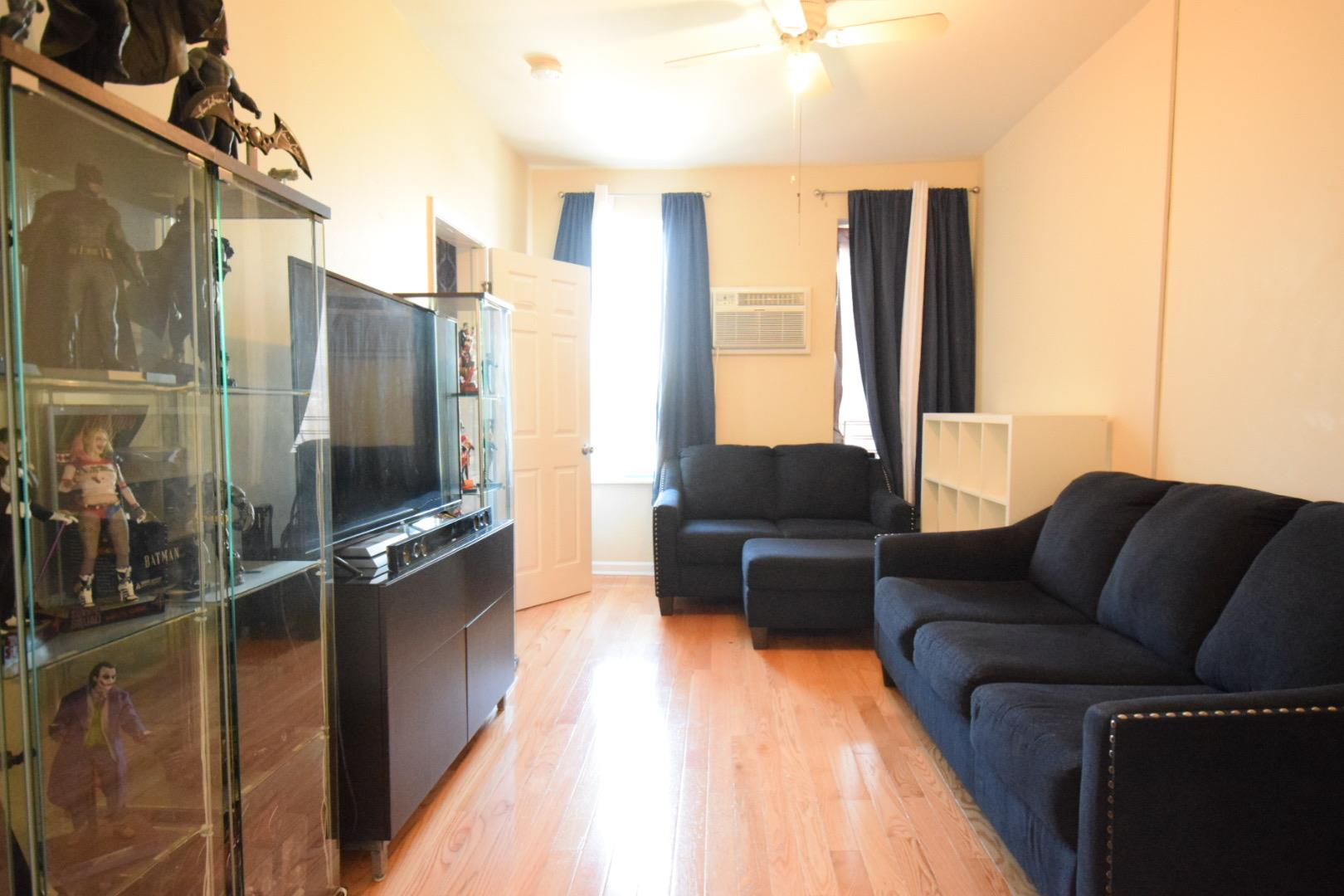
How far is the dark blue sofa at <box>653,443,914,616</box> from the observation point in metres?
3.90

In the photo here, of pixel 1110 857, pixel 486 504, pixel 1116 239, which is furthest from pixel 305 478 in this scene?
pixel 1116 239

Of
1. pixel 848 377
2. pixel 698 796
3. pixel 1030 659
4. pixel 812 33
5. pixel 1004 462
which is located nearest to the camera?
pixel 1030 659

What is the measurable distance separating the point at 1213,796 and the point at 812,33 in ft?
8.58

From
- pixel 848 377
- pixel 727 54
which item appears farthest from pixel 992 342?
pixel 727 54

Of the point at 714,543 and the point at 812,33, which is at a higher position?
the point at 812,33

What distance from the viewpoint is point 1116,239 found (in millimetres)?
2975

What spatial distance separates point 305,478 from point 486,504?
1.25 m

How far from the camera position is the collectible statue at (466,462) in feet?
9.05

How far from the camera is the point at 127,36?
1119mm

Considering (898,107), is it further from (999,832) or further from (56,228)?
(56,228)

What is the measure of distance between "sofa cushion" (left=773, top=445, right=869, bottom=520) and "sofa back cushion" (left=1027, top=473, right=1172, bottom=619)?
1.56m

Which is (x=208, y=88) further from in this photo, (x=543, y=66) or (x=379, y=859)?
(x=543, y=66)

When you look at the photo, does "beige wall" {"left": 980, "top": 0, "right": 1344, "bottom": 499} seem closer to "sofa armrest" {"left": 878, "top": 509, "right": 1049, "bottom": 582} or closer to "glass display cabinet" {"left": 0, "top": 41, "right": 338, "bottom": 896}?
"sofa armrest" {"left": 878, "top": 509, "right": 1049, "bottom": 582}

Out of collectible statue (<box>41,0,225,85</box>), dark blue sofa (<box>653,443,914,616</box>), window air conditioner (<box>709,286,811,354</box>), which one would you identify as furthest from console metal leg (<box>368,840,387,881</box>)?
window air conditioner (<box>709,286,811,354</box>)
